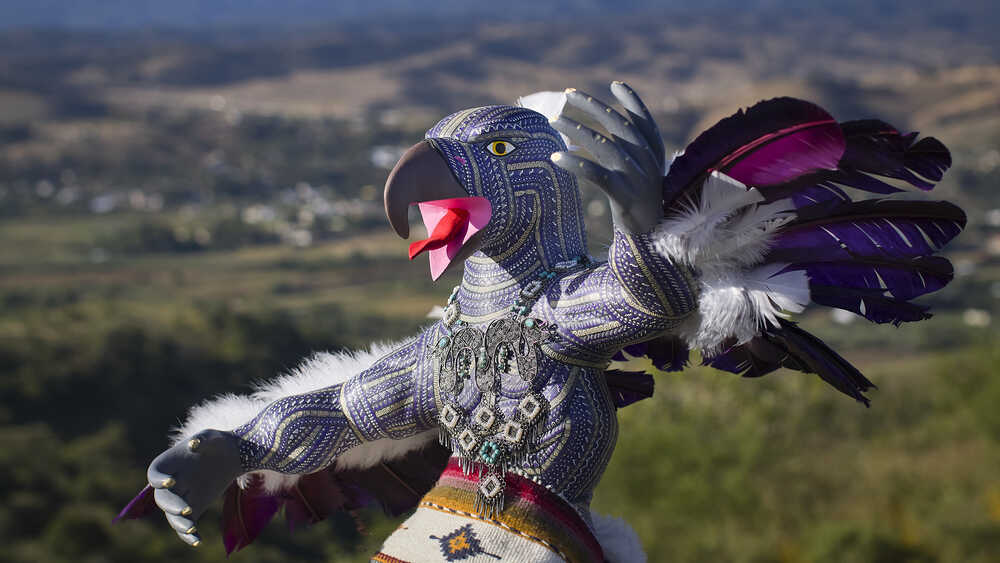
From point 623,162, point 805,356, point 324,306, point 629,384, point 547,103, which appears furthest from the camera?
point 324,306

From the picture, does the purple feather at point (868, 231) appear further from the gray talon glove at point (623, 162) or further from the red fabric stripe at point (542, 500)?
the red fabric stripe at point (542, 500)

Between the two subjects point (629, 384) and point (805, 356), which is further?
point (629, 384)

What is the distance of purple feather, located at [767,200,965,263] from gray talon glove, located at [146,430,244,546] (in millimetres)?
1463

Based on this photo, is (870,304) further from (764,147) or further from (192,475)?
(192,475)

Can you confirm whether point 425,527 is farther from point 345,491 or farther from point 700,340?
point 700,340

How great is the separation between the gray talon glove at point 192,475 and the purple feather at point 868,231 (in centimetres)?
146

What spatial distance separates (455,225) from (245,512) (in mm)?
1135

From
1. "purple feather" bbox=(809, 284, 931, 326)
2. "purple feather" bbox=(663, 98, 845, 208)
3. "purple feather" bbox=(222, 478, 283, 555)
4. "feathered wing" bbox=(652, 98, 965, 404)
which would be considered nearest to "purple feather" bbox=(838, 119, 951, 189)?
"feathered wing" bbox=(652, 98, 965, 404)

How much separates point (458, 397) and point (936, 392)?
20467 mm

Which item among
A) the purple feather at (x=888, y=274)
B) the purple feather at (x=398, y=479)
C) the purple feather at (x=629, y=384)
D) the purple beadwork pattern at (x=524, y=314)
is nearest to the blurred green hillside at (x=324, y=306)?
the purple feather at (x=398, y=479)

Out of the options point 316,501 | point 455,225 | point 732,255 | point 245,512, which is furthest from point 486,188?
point 245,512

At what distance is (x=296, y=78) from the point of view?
131000 mm

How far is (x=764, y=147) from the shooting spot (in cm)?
222


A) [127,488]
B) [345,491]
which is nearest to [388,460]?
[345,491]
